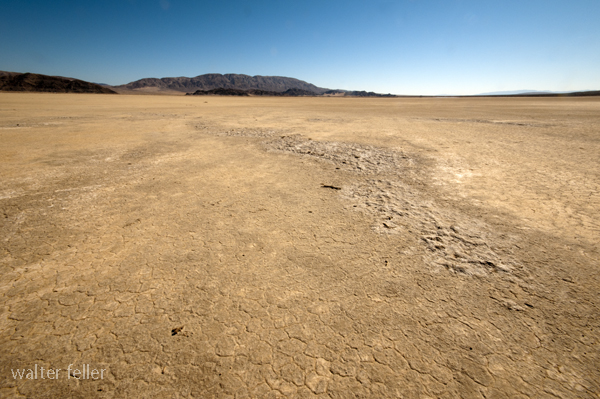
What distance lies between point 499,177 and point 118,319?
5.28 metres

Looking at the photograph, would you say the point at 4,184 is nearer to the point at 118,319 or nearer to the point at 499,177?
the point at 118,319

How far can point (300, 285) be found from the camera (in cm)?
192

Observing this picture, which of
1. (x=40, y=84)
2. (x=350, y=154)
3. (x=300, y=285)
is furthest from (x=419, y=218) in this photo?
(x=40, y=84)

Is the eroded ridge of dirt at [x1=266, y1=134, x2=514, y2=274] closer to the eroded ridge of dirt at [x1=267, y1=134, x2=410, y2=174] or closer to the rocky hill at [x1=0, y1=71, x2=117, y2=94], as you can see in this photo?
the eroded ridge of dirt at [x1=267, y1=134, x2=410, y2=174]

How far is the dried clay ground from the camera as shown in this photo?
132 centimetres

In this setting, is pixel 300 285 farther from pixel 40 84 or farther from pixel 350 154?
pixel 40 84

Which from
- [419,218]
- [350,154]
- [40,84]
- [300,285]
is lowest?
[300,285]

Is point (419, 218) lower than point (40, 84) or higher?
lower

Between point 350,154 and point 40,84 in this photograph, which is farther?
point 40,84

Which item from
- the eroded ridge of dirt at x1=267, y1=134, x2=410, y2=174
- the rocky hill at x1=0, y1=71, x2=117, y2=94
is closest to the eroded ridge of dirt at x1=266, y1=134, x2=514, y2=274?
the eroded ridge of dirt at x1=267, y1=134, x2=410, y2=174

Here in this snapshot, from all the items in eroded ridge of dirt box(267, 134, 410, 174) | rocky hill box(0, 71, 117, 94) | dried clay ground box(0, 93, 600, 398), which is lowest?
dried clay ground box(0, 93, 600, 398)

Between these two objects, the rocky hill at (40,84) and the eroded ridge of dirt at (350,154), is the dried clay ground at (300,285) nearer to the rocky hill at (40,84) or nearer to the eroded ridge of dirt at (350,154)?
the eroded ridge of dirt at (350,154)

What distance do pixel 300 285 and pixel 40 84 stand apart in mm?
93731

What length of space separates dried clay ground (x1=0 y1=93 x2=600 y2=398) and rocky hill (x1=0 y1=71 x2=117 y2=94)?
84.9 m
